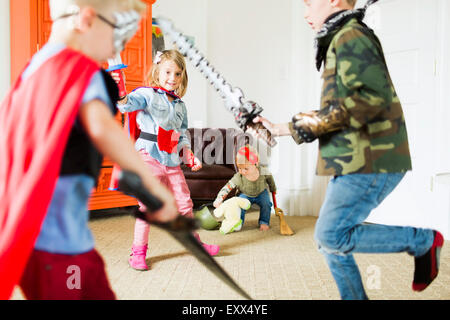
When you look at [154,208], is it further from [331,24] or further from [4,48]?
[4,48]

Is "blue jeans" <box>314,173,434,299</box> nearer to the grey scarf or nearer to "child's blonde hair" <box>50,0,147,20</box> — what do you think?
the grey scarf

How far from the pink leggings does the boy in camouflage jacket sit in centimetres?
91

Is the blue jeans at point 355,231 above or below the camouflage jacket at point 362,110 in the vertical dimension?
below

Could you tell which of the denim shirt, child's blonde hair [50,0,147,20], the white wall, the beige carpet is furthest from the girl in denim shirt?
the white wall

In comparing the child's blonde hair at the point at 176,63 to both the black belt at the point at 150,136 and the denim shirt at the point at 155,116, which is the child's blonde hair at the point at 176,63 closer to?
the denim shirt at the point at 155,116

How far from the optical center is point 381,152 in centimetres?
101

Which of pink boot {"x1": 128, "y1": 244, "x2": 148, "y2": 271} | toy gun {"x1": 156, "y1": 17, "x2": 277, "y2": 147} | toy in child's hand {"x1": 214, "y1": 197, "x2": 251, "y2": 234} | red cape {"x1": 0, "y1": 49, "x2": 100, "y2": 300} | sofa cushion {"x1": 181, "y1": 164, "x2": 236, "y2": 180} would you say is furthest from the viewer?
sofa cushion {"x1": 181, "y1": 164, "x2": 236, "y2": 180}

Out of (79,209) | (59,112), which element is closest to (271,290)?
(79,209)

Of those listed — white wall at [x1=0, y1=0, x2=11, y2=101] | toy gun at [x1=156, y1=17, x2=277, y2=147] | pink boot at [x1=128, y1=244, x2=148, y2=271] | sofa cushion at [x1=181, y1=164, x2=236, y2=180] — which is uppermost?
white wall at [x1=0, y1=0, x2=11, y2=101]

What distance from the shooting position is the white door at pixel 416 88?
2.56 metres

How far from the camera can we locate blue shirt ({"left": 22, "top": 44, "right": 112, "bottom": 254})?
2.14 ft

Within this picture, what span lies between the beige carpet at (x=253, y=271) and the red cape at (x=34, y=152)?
2.97 ft

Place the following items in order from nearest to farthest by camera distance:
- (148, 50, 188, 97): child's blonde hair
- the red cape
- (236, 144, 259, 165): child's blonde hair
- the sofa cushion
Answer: the red cape, (148, 50, 188, 97): child's blonde hair, (236, 144, 259, 165): child's blonde hair, the sofa cushion

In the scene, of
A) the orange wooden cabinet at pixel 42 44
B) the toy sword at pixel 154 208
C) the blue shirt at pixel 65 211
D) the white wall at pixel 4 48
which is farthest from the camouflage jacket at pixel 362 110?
the white wall at pixel 4 48
